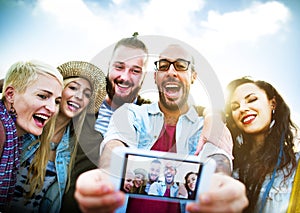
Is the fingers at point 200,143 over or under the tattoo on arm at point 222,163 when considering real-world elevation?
over

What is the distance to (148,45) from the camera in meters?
2.76

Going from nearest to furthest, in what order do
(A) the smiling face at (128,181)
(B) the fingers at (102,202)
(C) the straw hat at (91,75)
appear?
(B) the fingers at (102,202), (A) the smiling face at (128,181), (C) the straw hat at (91,75)

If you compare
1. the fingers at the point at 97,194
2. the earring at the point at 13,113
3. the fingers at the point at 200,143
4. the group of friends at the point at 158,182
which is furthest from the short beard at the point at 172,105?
the earring at the point at 13,113

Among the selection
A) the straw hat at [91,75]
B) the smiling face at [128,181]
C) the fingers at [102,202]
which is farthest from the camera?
the straw hat at [91,75]

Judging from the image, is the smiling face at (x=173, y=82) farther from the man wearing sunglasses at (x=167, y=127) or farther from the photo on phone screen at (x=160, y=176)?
the photo on phone screen at (x=160, y=176)

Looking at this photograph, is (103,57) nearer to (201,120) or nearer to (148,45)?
(148,45)

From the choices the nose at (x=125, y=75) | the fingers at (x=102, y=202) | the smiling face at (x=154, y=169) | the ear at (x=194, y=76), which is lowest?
the fingers at (x=102, y=202)

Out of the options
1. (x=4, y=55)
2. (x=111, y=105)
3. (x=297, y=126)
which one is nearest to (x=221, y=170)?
(x=297, y=126)

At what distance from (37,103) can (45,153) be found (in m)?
0.33

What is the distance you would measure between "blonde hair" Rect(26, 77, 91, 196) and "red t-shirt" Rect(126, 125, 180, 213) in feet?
1.47

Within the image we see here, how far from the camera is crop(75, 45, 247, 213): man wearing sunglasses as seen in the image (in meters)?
2.72

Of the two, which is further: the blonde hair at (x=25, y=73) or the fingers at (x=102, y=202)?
the blonde hair at (x=25, y=73)

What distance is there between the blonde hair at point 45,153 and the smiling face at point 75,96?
27 mm

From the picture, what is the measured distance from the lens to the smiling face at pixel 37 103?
2768 millimetres
